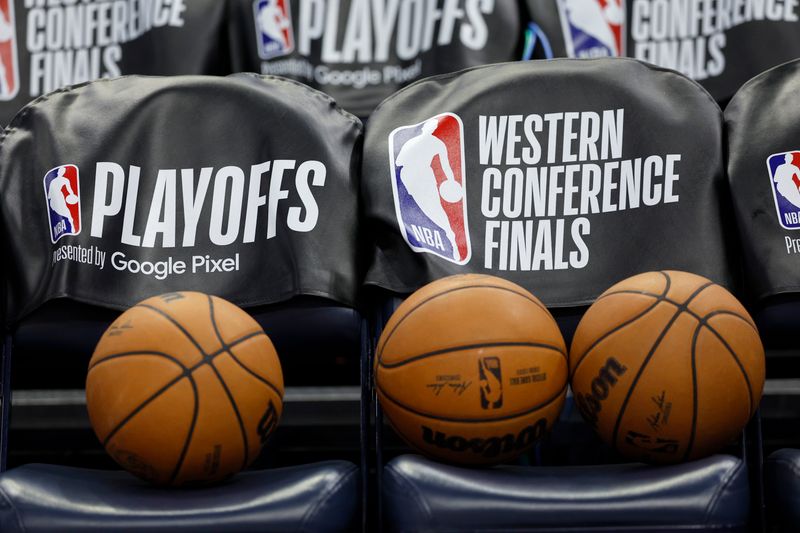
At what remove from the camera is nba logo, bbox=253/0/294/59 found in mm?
2998

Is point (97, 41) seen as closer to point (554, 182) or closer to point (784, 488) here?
point (554, 182)

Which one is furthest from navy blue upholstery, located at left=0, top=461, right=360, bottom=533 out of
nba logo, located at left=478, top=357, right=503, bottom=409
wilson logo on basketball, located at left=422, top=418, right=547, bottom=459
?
nba logo, located at left=478, top=357, right=503, bottom=409

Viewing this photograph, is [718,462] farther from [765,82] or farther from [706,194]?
[765,82]

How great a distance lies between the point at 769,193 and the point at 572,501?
0.93m

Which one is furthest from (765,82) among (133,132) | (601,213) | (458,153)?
(133,132)

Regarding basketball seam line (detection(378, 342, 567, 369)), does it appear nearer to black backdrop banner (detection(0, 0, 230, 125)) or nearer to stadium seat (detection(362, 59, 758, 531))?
stadium seat (detection(362, 59, 758, 531))

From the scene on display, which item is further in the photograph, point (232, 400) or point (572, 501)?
point (232, 400)

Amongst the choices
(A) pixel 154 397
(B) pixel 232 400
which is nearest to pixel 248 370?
(B) pixel 232 400

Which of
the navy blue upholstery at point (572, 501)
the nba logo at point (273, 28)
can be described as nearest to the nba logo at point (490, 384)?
the navy blue upholstery at point (572, 501)

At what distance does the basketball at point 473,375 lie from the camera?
172 cm

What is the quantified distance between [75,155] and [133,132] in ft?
0.47

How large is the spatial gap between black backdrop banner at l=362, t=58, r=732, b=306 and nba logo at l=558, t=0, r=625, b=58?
653 mm

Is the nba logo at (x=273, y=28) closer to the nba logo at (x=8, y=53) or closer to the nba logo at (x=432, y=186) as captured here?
the nba logo at (x=8, y=53)

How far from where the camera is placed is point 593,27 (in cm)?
296
